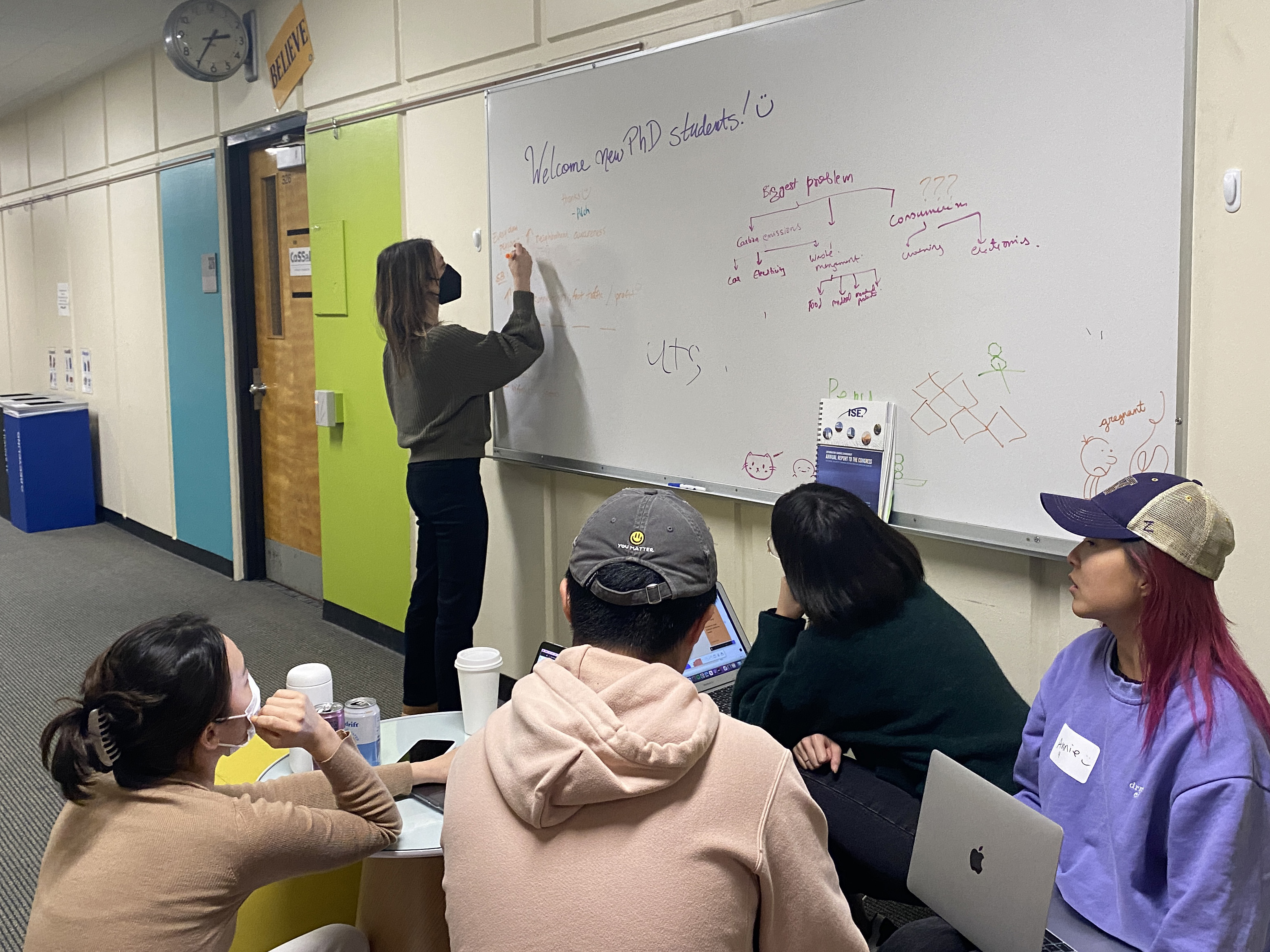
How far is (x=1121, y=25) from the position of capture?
1951 millimetres

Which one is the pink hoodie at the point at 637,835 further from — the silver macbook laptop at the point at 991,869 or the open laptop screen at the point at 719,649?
the open laptop screen at the point at 719,649

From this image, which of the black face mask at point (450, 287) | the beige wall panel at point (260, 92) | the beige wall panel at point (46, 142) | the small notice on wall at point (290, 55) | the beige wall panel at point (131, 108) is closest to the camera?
the black face mask at point (450, 287)

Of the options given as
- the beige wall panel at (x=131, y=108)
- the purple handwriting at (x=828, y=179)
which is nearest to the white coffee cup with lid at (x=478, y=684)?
the purple handwriting at (x=828, y=179)

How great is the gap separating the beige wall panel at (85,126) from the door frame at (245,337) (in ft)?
5.92

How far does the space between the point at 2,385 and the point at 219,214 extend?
454cm

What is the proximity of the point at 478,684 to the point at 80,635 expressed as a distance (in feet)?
11.2

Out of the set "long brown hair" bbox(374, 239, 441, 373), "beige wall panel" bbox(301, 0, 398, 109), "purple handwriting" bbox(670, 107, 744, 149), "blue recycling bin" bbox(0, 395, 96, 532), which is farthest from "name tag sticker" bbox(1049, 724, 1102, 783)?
"blue recycling bin" bbox(0, 395, 96, 532)

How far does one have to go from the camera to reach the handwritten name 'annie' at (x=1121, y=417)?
200cm

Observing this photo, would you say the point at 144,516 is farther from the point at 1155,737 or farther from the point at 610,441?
the point at 1155,737

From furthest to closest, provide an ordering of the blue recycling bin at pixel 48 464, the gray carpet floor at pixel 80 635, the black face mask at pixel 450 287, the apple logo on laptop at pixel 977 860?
the blue recycling bin at pixel 48 464 → the black face mask at pixel 450 287 → the gray carpet floor at pixel 80 635 → the apple logo on laptop at pixel 977 860

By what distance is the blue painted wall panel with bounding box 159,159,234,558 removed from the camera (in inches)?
215

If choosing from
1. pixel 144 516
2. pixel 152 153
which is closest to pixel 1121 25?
A: pixel 152 153

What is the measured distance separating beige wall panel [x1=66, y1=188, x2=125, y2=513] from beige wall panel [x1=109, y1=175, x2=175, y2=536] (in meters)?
0.11

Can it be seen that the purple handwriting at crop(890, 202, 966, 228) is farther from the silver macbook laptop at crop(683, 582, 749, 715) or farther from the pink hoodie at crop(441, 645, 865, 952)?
the pink hoodie at crop(441, 645, 865, 952)
